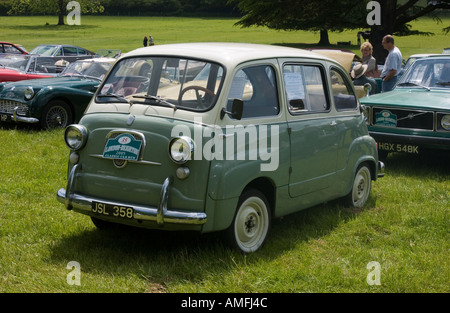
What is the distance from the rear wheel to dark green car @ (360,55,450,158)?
600 centimetres

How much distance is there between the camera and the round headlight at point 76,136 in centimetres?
586

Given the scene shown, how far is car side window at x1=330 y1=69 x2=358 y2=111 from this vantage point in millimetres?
7199

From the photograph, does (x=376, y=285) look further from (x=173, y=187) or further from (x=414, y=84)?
(x=414, y=84)

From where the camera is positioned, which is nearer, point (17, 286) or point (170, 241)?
point (17, 286)

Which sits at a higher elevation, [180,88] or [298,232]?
[180,88]

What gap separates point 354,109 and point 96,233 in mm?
3252

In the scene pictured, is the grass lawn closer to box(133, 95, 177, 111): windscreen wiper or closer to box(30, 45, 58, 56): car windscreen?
box(133, 95, 177, 111): windscreen wiper

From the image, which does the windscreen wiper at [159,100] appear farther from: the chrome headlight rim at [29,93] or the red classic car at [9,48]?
the red classic car at [9,48]

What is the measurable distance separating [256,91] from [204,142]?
955 millimetres

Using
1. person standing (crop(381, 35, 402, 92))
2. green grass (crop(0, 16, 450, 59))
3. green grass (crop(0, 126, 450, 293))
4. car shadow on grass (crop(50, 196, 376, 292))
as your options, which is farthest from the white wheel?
green grass (crop(0, 16, 450, 59))

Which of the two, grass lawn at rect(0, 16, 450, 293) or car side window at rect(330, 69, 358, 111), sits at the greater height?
→ car side window at rect(330, 69, 358, 111)

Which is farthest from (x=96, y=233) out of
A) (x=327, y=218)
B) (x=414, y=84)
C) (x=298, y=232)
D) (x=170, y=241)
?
(x=414, y=84)

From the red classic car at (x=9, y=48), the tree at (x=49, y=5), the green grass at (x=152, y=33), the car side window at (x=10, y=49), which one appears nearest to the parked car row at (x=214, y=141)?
the red classic car at (x=9, y=48)

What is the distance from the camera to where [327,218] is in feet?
23.2
